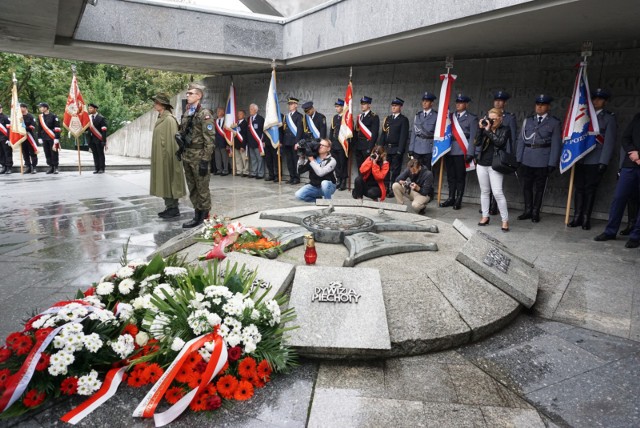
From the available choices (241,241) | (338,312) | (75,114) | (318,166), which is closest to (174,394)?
(338,312)

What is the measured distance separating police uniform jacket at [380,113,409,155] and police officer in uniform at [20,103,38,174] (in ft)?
34.4

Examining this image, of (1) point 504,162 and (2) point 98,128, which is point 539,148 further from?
(2) point 98,128

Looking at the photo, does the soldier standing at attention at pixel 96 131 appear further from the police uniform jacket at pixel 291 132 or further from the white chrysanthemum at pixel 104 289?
the white chrysanthemum at pixel 104 289

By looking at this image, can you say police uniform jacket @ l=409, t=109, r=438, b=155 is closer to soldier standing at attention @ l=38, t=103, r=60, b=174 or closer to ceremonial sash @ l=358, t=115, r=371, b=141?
ceremonial sash @ l=358, t=115, r=371, b=141

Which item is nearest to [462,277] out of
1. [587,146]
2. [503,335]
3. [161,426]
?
[503,335]

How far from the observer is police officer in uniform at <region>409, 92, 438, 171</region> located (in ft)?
27.7

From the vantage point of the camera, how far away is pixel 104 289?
2826 millimetres

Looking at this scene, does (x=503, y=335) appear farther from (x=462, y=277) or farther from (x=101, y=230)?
(x=101, y=230)

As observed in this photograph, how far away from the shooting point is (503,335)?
3250 mm

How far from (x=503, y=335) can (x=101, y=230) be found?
5.50 meters

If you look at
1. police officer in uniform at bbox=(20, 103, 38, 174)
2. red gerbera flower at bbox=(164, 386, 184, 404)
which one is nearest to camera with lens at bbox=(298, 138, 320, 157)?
red gerbera flower at bbox=(164, 386, 184, 404)

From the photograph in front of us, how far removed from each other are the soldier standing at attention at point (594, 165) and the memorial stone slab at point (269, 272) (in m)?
5.46

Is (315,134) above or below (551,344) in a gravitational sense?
above

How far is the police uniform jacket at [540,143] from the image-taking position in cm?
688
